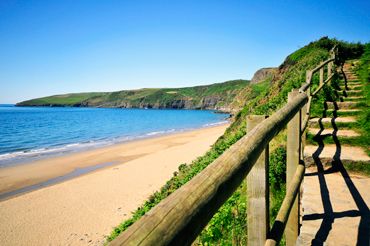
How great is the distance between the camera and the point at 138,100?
607 ft

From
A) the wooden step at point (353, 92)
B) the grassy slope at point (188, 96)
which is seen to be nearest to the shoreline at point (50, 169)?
the wooden step at point (353, 92)

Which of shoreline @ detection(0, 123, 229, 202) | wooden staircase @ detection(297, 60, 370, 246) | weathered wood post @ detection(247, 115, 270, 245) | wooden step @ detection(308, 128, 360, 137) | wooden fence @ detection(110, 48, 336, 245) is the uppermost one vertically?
wooden fence @ detection(110, 48, 336, 245)

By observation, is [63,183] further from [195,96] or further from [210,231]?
[195,96]

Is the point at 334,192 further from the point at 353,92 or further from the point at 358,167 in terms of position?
the point at 353,92

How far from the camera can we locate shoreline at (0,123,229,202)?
1567cm

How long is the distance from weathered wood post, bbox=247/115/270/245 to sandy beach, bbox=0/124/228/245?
850 centimetres

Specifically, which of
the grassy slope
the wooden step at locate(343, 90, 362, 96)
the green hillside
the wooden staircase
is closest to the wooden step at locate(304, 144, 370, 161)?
the wooden staircase

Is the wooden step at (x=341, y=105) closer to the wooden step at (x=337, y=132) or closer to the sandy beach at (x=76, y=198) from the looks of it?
the wooden step at (x=337, y=132)

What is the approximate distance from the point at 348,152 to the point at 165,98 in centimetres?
17014

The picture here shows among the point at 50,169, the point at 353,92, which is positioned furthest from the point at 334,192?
the point at 50,169

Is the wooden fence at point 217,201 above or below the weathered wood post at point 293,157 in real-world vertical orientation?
above

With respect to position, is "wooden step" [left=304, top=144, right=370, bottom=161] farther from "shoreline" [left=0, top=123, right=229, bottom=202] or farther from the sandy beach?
"shoreline" [left=0, top=123, right=229, bottom=202]

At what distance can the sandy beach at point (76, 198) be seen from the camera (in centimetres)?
983

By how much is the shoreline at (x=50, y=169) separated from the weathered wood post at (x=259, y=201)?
15538 mm
